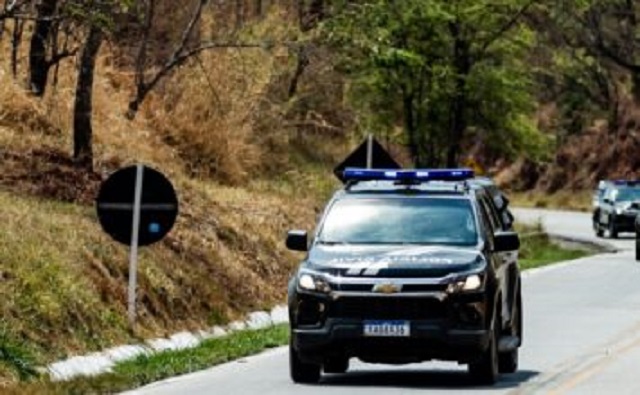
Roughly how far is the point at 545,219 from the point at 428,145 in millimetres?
25744

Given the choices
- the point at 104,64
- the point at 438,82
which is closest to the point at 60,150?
the point at 104,64

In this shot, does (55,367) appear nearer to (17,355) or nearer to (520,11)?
(17,355)

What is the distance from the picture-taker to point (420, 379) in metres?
17.6

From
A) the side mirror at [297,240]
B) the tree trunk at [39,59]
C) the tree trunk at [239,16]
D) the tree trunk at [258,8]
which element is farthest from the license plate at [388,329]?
the tree trunk at [258,8]

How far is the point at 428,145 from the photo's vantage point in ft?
161

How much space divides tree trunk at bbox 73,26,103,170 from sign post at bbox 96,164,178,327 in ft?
15.0

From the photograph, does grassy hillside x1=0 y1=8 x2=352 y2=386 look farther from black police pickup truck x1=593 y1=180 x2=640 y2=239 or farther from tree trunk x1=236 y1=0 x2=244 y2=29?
black police pickup truck x1=593 y1=180 x2=640 y2=239

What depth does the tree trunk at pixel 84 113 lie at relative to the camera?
26297 millimetres

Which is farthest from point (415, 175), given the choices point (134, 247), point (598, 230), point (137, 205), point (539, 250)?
point (598, 230)

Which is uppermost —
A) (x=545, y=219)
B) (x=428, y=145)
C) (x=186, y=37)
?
(x=186, y=37)

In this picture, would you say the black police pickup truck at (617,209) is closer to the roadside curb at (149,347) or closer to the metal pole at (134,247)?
the roadside curb at (149,347)

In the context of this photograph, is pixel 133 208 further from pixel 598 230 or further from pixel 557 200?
pixel 557 200

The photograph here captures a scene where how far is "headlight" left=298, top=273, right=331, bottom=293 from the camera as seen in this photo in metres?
16.4

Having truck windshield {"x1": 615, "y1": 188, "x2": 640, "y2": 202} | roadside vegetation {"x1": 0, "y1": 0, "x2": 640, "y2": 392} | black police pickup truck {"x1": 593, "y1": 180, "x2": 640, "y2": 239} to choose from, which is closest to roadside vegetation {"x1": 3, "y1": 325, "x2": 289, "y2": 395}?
roadside vegetation {"x1": 0, "y1": 0, "x2": 640, "y2": 392}
